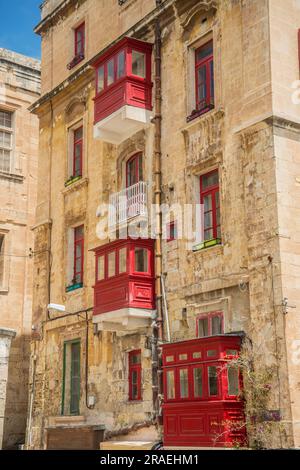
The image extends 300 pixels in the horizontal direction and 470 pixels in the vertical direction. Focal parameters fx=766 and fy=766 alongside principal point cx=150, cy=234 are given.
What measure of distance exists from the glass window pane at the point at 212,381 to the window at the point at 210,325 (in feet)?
4.14

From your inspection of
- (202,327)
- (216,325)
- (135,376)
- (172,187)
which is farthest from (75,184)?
(216,325)

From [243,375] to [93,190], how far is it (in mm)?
9677

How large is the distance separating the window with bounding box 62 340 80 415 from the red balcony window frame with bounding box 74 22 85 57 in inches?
416

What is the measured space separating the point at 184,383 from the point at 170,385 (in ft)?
1.78

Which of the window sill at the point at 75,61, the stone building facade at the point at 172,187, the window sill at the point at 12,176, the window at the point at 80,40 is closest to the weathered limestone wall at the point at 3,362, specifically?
the stone building facade at the point at 172,187

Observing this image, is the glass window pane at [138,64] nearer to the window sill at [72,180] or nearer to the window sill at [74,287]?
the window sill at [72,180]

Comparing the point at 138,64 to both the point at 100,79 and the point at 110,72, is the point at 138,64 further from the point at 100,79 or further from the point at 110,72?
the point at 100,79

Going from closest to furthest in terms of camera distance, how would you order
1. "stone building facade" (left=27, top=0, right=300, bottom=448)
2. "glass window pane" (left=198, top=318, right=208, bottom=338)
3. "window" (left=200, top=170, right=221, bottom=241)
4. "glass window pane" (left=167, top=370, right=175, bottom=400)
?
"stone building facade" (left=27, top=0, right=300, bottom=448), "glass window pane" (left=167, top=370, right=175, bottom=400), "glass window pane" (left=198, top=318, right=208, bottom=338), "window" (left=200, top=170, right=221, bottom=241)

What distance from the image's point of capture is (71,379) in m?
25.1

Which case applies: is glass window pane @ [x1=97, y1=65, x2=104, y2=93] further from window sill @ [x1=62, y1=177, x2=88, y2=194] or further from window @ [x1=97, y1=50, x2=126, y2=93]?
window sill @ [x1=62, y1=177, x2=88, y2=194]

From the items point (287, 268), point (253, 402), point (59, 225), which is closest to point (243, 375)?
point (253, 402)

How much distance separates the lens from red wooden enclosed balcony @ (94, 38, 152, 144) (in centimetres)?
2266

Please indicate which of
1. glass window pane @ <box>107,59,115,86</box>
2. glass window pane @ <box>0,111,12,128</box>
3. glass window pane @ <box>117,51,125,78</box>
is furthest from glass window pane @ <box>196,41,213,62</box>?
glass window pane @ <box>0,111,12,128</box>

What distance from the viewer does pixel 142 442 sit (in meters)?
20.4
